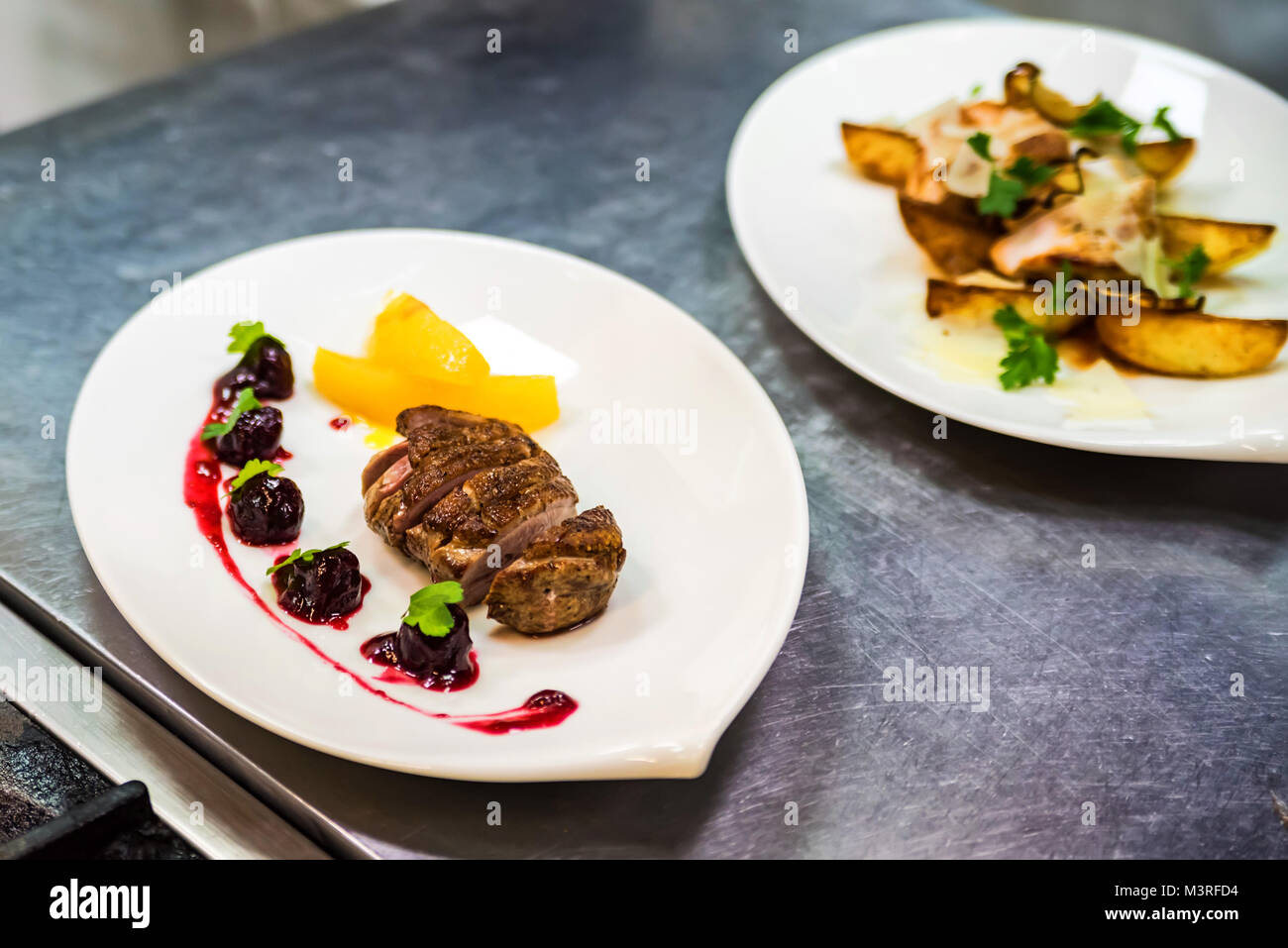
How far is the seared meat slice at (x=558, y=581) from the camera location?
1.90 metres

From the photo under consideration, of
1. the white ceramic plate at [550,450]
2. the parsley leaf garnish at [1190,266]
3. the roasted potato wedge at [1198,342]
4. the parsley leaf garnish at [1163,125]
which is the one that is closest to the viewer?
the white ceramic plate at [550,450]

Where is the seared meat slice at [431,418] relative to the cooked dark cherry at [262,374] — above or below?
below

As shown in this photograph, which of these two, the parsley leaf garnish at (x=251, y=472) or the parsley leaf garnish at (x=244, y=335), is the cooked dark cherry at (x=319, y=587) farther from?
the parsley leaf garnish at (x=244, y=335)

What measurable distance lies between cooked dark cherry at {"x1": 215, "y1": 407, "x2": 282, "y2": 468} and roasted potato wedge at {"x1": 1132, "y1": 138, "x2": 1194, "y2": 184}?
2539 mm

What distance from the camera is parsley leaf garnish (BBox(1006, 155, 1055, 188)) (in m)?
2.91

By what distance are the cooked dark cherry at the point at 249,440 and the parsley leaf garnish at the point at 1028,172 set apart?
2.02 meters

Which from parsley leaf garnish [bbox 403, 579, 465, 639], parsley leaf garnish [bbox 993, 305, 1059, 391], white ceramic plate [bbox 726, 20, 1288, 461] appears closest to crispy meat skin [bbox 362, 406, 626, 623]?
parsley leaf garnish [bbox 403, 579, 465, 639]

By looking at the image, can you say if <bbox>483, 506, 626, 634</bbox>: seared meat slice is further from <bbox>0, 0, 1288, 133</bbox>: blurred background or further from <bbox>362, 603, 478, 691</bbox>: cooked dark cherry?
<bbox>0, 0, 1288, 133</bbox>: blurred background

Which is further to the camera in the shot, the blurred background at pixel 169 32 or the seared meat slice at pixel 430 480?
the blurred background at pixel 169 32

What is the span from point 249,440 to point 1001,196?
1.99 meters

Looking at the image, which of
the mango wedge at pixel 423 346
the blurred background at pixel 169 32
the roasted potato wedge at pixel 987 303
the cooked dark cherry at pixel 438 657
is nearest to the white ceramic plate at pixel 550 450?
the cooked dark cherry at pixel 438 657

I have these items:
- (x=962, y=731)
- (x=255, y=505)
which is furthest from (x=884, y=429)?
(x=255, y=505)
